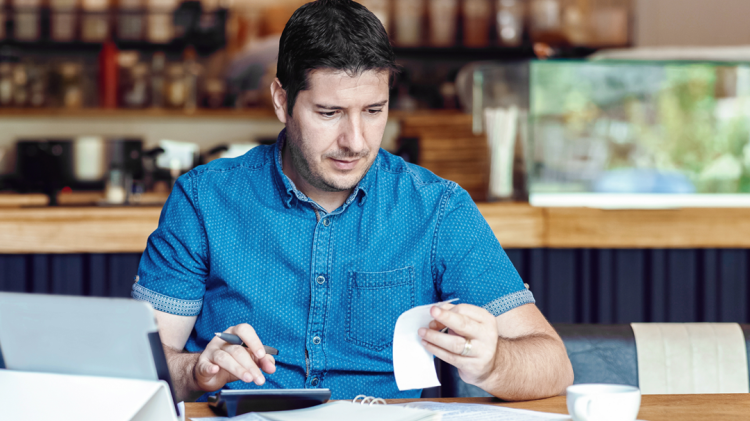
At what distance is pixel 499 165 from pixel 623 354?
126 cm

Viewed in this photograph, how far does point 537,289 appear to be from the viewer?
2289 millimetres

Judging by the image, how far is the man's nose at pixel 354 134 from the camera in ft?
3.79

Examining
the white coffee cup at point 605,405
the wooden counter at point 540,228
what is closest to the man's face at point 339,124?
the white coffee cup at point 605,405

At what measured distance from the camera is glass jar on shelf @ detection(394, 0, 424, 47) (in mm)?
4070

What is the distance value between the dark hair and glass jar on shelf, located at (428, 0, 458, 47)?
2990 millimetres

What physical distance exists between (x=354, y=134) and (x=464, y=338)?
0.39 meters

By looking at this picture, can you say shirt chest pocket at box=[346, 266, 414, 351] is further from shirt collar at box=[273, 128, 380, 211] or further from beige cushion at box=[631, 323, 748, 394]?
beige cushion at box=[631, 323, 748, 394]

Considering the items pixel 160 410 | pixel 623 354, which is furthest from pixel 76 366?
pixel 623 354

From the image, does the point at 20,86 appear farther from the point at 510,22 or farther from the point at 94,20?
the point at 510,22

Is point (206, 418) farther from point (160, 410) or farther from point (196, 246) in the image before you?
point (196, 246)

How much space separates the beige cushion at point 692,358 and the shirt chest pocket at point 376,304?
1.32 ft

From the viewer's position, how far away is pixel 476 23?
4113mm

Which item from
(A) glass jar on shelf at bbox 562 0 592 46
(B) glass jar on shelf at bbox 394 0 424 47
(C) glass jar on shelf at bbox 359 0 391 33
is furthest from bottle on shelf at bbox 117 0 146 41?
(A) glass jar on shelf at bbox 562 0 592 46

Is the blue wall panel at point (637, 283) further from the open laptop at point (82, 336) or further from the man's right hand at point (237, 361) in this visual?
the open laptop at point (82, 336)
